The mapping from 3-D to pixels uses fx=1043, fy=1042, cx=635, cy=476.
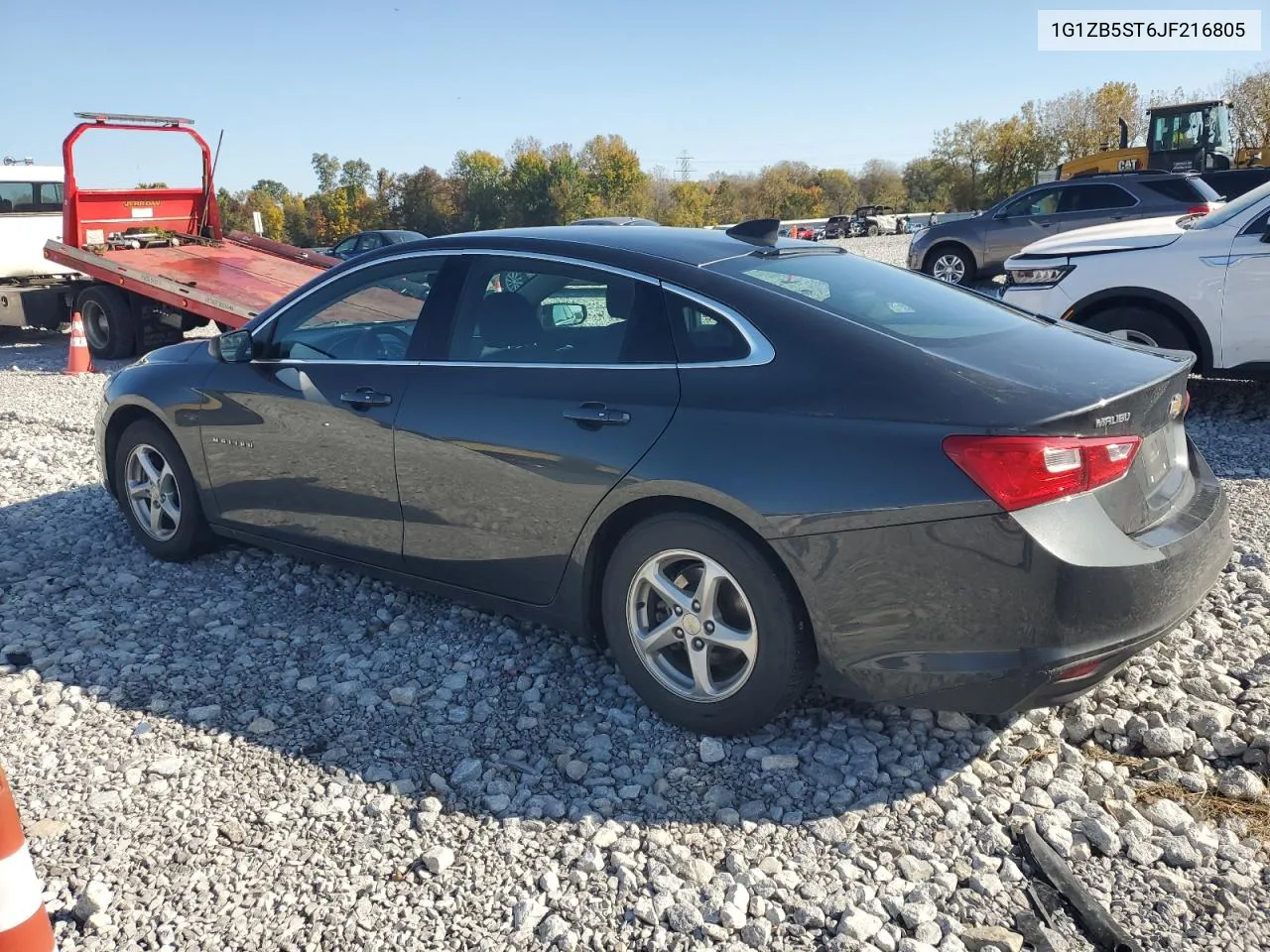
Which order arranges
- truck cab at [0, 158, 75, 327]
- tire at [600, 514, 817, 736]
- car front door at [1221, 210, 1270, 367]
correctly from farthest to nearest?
1. truck cab at [0, 158, 75, 327]
2. car front door at [1221, 210, 1270, 367]
3. tire at [600, 514, 817, 736]

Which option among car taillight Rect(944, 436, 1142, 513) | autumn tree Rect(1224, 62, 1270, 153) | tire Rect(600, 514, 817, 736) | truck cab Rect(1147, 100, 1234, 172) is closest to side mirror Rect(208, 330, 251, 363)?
tire Rect(600, 514, 817, 736)

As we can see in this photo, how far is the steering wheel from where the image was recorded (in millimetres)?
4078

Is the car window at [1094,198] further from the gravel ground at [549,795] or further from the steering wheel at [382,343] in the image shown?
the steering wheel at [382,343]

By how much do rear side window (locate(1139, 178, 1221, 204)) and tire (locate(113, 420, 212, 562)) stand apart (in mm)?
13895

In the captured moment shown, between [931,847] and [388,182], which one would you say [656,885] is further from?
[388,182]

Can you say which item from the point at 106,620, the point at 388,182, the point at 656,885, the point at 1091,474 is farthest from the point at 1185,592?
the point at 388,182

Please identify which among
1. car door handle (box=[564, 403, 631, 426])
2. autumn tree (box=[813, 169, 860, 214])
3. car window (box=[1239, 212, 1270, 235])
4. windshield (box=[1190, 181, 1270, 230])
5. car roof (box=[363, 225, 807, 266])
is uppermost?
autumn tree (box=[813, 169, 860, 214])

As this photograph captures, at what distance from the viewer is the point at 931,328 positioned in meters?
3.35

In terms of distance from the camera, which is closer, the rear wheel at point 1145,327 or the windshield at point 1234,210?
the windshield at point 1234,210

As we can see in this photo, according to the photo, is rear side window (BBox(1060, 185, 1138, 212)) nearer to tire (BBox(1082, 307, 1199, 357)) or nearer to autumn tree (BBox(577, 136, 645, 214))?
tire (BBox(1082, 307, 1199, 357))

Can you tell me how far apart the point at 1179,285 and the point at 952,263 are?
9.86 metres

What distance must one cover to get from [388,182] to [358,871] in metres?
93.5

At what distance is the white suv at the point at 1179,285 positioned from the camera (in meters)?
6.80

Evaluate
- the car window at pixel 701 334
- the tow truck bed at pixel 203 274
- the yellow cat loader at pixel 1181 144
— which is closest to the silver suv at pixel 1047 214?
the tow truck bed at pixel 203 274
